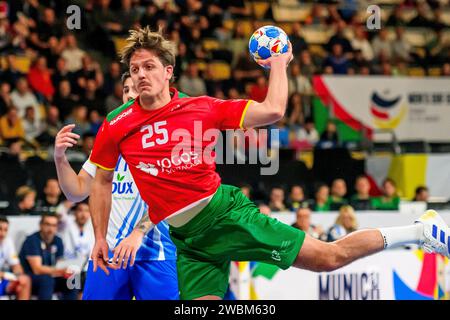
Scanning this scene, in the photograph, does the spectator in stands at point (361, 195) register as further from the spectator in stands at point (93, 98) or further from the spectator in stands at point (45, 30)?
the spectator in stands at point (45, 30)

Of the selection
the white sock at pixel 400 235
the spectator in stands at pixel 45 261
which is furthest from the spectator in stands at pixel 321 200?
the white sock at pixel 400 235

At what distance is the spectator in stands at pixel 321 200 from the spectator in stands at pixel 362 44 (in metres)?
6.39

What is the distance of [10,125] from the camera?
1513 centimetres

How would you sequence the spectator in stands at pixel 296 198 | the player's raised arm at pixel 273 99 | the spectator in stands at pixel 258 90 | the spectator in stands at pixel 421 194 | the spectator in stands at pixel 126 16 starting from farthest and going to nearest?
the spectator in stands at pixel 126 16 < the spectator in stands at pixel 258 90 < the spectator in stands at pixel 421 194 < the spectator in stands at pixel 296 198 < the player's raised arm at pixel 273 99

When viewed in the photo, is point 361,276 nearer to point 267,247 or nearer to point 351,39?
point 267,247

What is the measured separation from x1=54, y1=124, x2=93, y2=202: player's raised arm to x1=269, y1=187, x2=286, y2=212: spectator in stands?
21.5 ft

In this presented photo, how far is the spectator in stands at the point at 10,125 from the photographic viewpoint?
1508 cm

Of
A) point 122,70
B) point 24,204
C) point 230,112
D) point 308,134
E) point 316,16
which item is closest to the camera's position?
point 230,112

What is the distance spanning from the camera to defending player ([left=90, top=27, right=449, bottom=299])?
6742 mm

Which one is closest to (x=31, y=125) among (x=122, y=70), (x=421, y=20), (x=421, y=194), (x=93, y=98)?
(x=93, y=98)

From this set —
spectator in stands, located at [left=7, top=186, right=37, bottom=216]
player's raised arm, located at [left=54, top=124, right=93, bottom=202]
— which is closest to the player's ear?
player's raised arm, located at [left=54, top=124, right=93, bottom=202]

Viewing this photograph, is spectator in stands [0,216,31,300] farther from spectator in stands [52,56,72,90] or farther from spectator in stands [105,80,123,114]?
spectator in stands [52,56,72,90]

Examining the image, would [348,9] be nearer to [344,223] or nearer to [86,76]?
[86,76]

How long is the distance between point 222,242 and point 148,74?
4.30 ft
